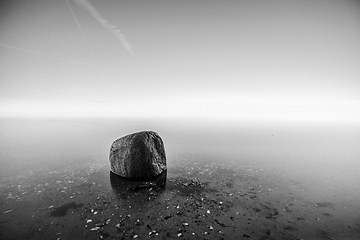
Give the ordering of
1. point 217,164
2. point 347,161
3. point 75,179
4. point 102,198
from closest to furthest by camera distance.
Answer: point 102,198 < point 75,179 < point 217,164 < point 347,161

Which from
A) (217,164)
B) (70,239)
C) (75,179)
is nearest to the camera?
(70,239)

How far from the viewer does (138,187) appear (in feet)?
49.1

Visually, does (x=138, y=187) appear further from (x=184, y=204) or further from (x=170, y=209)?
(x=184, y=204)

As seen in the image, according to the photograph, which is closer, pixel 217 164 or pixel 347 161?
pixel 217 164

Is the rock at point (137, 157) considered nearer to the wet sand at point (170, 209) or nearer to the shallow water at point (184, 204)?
the wet sand at point (170, 209)

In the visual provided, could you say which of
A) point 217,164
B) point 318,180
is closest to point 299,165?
point 318,180

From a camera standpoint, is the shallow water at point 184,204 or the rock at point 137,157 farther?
the rock at point 137,157

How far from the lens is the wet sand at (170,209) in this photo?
9.32 m

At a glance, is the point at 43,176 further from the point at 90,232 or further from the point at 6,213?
the point at 90,232

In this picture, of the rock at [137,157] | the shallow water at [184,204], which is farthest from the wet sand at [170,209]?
the rock at [137,157]

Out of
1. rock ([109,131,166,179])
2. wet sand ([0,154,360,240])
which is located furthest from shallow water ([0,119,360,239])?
rock ([109,131,166,179])

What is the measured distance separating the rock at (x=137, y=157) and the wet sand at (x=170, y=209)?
1.18 m

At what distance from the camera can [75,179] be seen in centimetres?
1705

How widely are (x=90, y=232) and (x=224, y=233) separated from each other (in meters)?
7.63
